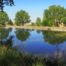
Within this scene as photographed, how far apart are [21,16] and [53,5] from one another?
89.4 feet

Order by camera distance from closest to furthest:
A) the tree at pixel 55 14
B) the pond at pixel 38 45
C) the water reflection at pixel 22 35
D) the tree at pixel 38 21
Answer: the pond at pixel 38 45 → the water reflection at pixel 22 35 → the tree at pixel 55 14 → the tree at pixel 38 21

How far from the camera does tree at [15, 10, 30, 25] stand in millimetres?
137750

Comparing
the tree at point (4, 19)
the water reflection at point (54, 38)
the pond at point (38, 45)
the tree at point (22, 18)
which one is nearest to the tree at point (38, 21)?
the tree at point (22, 18)

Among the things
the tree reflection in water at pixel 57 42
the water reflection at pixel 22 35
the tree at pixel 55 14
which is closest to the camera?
the tree reflection in water at pixel 57 42

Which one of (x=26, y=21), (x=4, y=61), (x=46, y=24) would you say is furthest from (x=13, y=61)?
(x=26, y=21)

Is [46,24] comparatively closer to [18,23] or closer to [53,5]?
[53,5]

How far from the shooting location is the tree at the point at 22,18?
138 metres

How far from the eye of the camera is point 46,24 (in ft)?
349

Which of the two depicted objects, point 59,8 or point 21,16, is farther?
point 21,16

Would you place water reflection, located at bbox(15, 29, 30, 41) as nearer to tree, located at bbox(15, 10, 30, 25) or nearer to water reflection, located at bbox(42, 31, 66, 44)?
water reflection, located at bbox(42, 31, 66, 44)

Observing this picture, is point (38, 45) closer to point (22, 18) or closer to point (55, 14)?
point (55, 14)

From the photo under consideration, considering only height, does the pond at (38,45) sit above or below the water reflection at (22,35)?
above

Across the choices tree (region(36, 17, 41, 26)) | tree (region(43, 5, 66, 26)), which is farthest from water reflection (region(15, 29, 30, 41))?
tree (region(36, 17, 41, 26))

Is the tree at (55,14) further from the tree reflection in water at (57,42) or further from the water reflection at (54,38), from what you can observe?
the tree reflection in water at (57,42)
